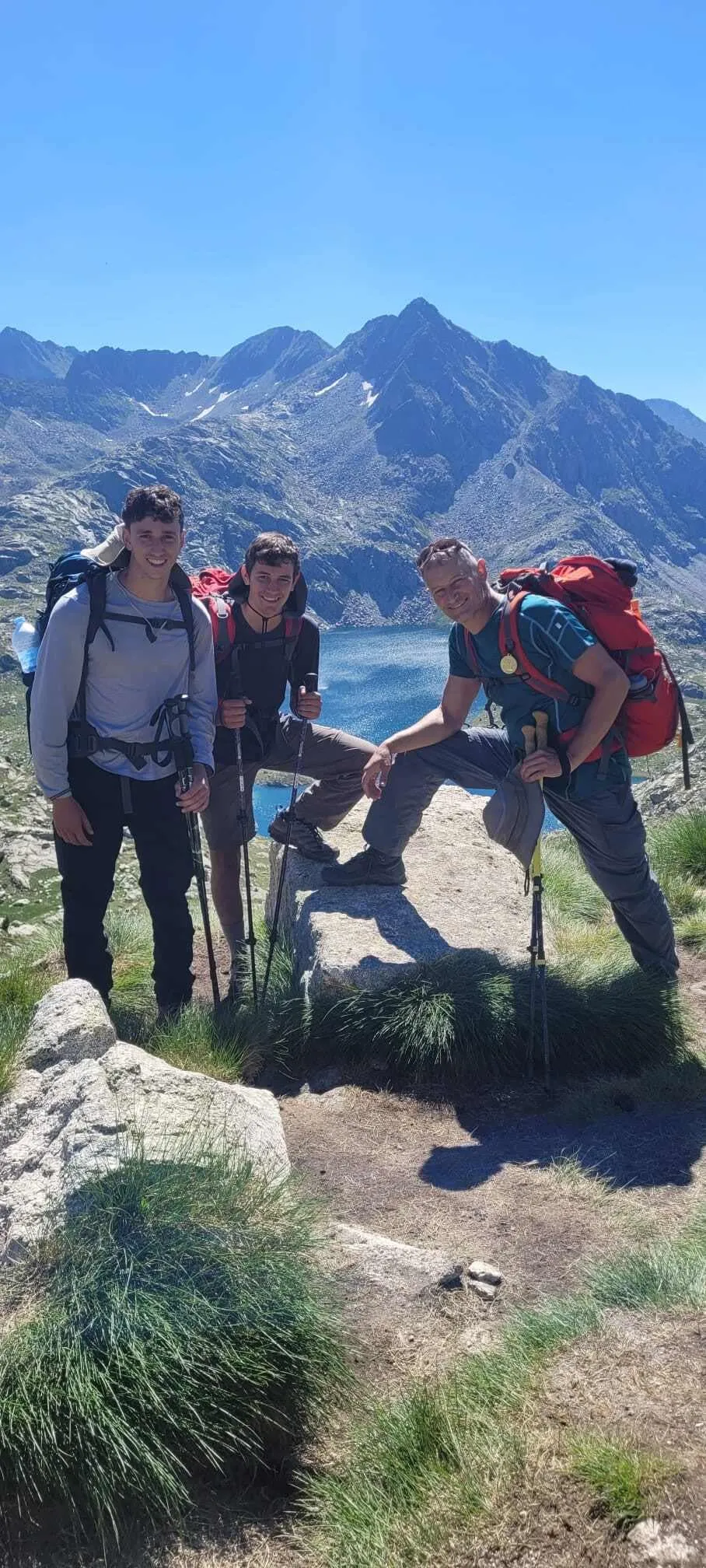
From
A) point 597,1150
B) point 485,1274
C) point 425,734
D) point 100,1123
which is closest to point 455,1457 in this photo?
point 485,1274

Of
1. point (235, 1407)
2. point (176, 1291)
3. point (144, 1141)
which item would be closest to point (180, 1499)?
point (235, 1407)

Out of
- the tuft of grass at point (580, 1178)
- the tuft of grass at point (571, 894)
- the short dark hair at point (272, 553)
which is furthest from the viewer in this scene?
the tuft of grass at point (571, 894)

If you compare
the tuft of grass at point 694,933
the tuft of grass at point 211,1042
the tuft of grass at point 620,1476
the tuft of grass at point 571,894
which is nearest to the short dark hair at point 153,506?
the tuft of grass at point 211,1042

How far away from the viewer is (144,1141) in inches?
164

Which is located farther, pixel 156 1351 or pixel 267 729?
pixel 267 729

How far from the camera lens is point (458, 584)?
604cm

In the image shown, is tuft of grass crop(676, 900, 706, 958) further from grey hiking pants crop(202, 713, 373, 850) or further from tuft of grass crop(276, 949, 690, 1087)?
grey hiking pants crop(202, 713, 373, 850)

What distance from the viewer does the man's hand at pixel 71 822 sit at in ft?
18.9

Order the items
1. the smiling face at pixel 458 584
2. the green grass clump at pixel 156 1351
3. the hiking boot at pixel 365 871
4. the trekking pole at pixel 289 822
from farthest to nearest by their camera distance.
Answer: the hiking boot at pixel 365 871 < the trekking pole at pixel 289 822 < the smiling face at pixel 458 584 < the green grass clump at pixel 156 1351

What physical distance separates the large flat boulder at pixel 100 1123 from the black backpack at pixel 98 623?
58.0 inches

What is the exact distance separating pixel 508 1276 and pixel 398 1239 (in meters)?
0.57

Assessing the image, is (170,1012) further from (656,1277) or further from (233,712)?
(656,1277)

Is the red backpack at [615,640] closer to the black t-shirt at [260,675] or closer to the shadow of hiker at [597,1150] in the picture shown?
the black t-shirt at [260,675]

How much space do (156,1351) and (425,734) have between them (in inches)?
186
